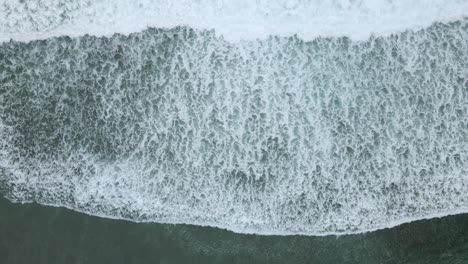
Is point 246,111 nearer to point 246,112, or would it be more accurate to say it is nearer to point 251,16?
point 246,112

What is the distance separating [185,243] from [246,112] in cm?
24

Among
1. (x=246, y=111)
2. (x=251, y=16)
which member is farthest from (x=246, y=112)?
(x=251, y=16)

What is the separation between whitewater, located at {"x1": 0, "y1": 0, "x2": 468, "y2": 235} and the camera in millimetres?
841

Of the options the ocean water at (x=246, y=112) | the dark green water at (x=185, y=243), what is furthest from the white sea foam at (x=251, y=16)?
the dark green water at (x=185, y=243)

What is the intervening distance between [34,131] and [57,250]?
0.69 feet

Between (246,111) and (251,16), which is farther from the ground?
(251,16)

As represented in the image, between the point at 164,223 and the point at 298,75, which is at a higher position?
the point at 298,75

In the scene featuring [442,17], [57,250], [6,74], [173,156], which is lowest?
[57,250]

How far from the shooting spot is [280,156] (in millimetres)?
854

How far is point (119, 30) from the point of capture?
0.86m

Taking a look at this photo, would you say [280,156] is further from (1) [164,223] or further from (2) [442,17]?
(2) [442,17]

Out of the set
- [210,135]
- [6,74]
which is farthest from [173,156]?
[6,74]

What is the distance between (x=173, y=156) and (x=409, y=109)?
410mm

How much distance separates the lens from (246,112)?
854 mm
